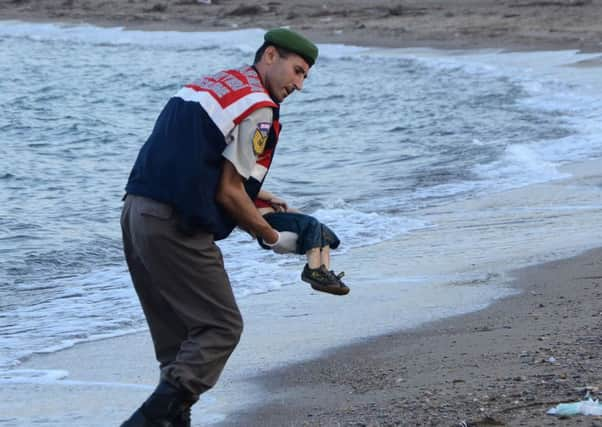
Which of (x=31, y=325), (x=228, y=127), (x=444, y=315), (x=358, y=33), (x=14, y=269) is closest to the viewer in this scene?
(x=228, y=127)

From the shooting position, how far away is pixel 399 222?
9.55 meters

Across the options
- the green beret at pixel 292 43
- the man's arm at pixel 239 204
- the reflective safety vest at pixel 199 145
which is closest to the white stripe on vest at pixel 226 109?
the reflective safety vest at pixel 199 145

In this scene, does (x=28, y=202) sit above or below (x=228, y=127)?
below

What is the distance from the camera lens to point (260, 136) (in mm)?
3809

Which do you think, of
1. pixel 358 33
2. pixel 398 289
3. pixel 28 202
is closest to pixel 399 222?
pixel 398 289

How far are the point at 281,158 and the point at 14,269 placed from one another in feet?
21.0

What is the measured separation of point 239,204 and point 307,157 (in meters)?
11.1

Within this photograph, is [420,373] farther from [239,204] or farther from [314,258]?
[239,204]

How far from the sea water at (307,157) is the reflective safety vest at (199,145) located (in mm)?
2353

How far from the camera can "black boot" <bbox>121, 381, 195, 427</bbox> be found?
400 cm

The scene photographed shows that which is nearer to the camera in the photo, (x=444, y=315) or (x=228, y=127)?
(x=228, y=127)

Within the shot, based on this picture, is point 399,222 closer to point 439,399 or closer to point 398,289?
point 398,289

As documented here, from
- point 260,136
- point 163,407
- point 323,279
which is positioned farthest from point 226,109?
point 163,407

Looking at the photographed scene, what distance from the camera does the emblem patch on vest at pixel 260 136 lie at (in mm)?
3797
